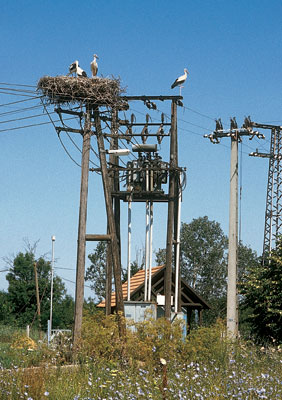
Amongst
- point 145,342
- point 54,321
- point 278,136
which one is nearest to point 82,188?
point 145,342

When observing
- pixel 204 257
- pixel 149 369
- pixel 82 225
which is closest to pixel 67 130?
pixel 82 225

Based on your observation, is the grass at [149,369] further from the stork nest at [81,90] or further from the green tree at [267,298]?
the green tree at [267,298]

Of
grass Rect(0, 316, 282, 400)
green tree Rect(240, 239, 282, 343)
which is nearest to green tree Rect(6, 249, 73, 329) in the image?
green tree Rect(240, 239, 282, 343)

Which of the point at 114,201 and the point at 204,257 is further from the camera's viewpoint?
the point at 204,257

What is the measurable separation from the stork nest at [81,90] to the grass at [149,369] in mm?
5066

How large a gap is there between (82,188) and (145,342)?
3916 millimetres

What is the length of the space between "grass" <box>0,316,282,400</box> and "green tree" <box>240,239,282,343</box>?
777 centimetres

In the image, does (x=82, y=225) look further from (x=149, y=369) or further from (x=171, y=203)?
(x=171, y=203)

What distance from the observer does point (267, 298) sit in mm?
24672

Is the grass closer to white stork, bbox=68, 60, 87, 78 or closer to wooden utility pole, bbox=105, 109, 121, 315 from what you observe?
wooden utility pole, bbox=105, 109, 121, 315

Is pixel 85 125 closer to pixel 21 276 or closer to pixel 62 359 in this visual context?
pixel 62 359

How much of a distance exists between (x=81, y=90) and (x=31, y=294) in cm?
3726

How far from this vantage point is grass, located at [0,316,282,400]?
1059 cm

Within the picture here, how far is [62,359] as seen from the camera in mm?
14961
